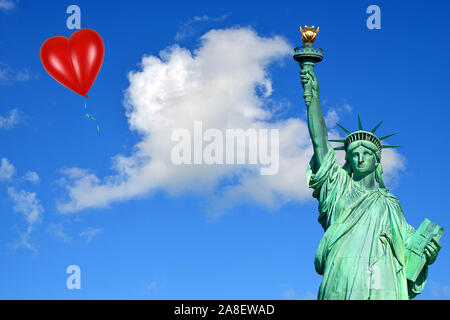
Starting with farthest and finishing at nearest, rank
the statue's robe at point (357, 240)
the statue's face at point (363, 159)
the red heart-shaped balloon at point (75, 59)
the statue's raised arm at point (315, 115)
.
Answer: the red heart-shaped balloon at point (75, 59) < the statue's face at point (363, 159) < the statue's raised arm at point (315, 115) < the statue's robe at point (357, 240)

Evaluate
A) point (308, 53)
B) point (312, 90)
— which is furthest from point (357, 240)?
point (308, 53)

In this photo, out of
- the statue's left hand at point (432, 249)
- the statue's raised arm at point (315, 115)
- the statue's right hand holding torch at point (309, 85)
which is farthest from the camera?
the statue's right hand holding torch at point (309, 85)

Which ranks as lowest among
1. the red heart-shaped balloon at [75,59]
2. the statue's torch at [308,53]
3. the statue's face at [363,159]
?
the statue's face at [363,159]

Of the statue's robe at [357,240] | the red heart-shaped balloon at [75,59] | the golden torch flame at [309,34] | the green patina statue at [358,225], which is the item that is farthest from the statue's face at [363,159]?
the red heart-shaped balloon at [75,59]

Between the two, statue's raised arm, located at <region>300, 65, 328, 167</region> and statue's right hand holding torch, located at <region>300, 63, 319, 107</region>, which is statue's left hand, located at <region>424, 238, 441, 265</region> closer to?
statue's raised arm, located at <region>300, 65, 328, 167</region>

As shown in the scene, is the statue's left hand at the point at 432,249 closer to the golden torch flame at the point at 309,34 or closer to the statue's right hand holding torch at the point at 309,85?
the statue's right hand holding torch at the point at 309,85

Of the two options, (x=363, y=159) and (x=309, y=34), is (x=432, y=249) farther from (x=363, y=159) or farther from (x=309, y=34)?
(x=309, y=34)

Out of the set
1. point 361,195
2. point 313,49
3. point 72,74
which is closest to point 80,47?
point 72,74
